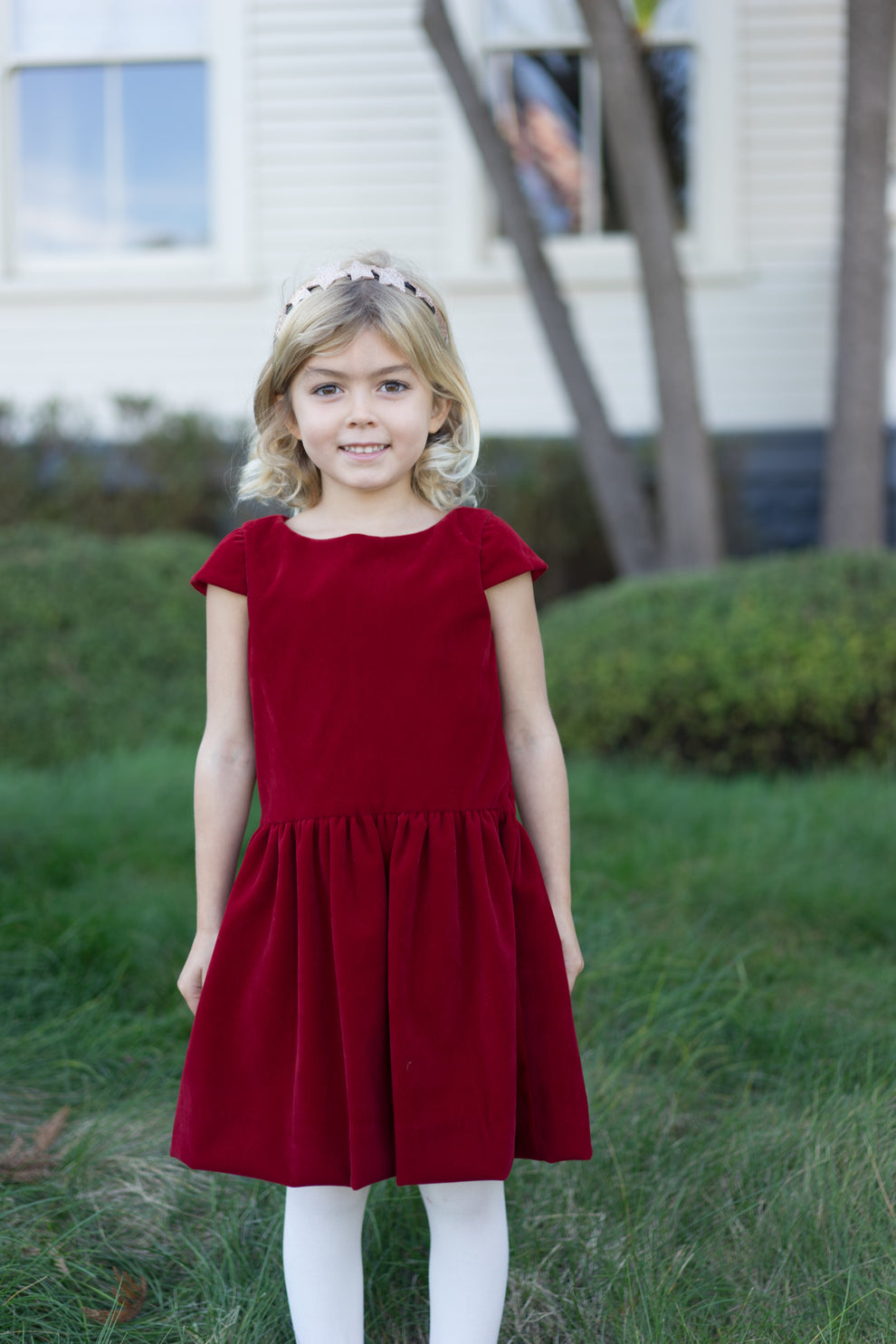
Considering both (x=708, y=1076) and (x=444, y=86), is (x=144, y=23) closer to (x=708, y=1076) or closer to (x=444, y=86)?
(x=444, y=86)

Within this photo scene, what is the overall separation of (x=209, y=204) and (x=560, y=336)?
108 inches

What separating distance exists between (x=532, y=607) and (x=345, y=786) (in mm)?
359

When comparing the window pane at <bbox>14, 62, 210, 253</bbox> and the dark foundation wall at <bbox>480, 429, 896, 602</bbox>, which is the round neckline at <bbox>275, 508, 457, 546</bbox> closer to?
the dark foundation wall at <bbox>480, 429, 896, 602</bbox>

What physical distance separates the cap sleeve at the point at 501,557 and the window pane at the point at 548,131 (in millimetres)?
6006

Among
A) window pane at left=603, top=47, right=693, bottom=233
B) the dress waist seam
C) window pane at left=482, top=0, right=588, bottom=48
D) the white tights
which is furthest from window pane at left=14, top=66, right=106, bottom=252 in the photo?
the white tights

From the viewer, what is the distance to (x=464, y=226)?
22.7ft

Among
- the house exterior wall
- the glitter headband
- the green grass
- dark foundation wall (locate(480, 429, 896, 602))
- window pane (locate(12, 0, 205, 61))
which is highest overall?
window pane (locate(12, 0, 205, 61))

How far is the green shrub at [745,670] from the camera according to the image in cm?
454

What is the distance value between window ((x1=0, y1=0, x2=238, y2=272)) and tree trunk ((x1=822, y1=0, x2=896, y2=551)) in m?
3.43

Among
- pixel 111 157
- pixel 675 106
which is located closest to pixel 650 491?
pixel 675 106

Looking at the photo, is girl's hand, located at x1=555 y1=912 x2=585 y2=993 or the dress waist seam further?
girl's hand, located at x1=555 y1=912 x2=585 y2=993

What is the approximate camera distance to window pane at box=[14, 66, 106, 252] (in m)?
7.42

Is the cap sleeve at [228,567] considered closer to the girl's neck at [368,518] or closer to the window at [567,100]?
the girl's neck at [368,518]

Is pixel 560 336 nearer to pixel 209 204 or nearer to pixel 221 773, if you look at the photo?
pixel 209 204
